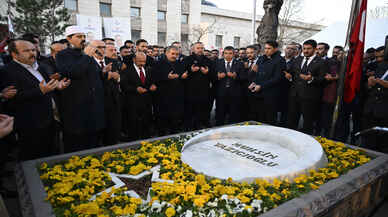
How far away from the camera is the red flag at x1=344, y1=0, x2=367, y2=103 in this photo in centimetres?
398

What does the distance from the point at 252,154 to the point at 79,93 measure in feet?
8.54

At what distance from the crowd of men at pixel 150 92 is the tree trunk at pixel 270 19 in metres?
1.46

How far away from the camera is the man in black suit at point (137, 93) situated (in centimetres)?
504

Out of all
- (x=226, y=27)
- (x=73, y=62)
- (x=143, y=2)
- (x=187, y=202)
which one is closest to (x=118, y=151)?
(x=73, y=62)

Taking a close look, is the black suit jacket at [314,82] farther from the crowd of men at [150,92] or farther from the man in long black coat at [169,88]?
the man in long black coat at [169,88]

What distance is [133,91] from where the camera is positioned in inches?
198

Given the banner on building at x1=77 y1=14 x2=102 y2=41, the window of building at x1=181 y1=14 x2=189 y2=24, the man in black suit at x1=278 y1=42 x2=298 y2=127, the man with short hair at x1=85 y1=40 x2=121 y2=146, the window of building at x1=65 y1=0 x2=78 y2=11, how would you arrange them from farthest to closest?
the window of building at x1=181 y1=14 x2=189 y2=24
the window of building at x1=65 y1=0 x2=78 y2=11
the banner on building at x1=77 y1=14 x2=102 y2=41
the man in black suit at x1=278 y1=42 x2=298 y2=127
the man with short hair at x1=85 y1=40 x2=121 y2=146

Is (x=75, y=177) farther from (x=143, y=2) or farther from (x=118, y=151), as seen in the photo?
(x=143, y=2)

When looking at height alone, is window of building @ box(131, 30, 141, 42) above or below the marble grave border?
above

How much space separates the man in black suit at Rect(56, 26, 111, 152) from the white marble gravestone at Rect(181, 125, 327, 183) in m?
1.46

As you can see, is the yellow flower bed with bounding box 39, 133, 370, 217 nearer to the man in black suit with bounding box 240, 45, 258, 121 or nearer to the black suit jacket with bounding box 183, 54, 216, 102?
the black suit jacket with bounding box 183, 54, 216, 102

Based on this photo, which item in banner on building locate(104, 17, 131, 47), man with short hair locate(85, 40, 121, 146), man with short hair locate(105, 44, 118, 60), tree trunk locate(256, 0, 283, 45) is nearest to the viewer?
man with short hair locate(85, 40, 121, 146)

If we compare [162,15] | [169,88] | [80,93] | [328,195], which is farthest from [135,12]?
[328,195]

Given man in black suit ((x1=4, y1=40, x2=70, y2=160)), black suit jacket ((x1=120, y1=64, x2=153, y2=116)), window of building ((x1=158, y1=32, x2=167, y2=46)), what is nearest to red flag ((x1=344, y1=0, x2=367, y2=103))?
black suit jacket ((x1=120, y1=64, x2=153, y2=116))
